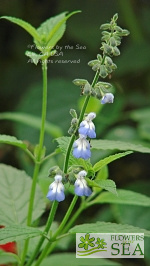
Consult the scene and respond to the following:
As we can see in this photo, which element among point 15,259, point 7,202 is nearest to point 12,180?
point 7,202

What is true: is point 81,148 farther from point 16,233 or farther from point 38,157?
point 38,157

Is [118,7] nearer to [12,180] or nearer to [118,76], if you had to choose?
[118,76]

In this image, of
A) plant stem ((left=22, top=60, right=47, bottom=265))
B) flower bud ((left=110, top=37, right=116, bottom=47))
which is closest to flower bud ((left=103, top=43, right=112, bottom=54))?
flower bud ((left=110, top=37, right=116, bottom=47))

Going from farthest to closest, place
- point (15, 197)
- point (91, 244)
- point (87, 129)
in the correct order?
point (15, 197)
point (91, 244)
point (87, 129)

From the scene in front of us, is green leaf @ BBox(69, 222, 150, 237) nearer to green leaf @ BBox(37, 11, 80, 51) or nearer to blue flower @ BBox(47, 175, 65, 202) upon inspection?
blue flower @ BBox(47, 175, 65, 202)

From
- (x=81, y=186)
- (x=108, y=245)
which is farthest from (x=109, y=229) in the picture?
(x=108, y=245)

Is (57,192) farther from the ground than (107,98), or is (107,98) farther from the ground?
(107,98)

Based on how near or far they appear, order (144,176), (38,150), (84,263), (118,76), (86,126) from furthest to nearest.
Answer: (118,76) → (144,176) → (84,263) → (38,150) → (86,126)
